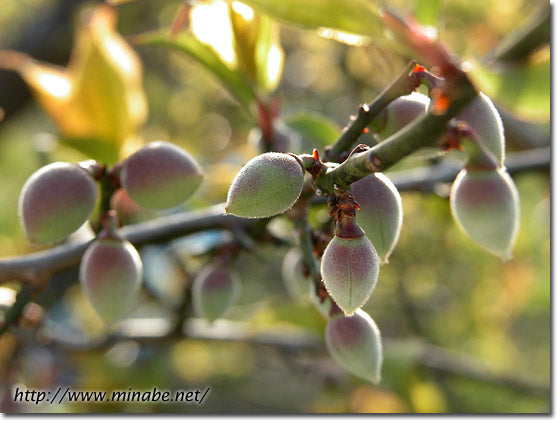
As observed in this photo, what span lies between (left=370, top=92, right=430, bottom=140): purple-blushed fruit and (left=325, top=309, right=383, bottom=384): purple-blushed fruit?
0.50 ft

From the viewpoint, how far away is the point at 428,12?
0.54 metres

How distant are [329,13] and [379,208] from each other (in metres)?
0.14

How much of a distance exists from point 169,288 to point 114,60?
0.68 metres

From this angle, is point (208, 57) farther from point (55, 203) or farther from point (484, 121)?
point (484, 121)

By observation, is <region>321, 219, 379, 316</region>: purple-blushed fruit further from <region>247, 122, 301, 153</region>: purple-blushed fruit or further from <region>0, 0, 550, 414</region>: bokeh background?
<region>247, 122, 301, 153</region>: purple-blushed fruit

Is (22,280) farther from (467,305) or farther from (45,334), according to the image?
(467,305)

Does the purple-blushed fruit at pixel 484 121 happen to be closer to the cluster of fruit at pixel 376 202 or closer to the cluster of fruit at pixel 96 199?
the cluster of fruit at pixel 376 202

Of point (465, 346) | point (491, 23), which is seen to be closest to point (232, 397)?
point (465, 346)

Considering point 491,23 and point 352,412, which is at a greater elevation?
point 491,23

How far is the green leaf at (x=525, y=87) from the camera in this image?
368mm

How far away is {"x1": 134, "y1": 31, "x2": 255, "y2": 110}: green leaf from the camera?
0.71 metres

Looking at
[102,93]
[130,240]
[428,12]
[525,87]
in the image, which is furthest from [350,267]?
[102,93]

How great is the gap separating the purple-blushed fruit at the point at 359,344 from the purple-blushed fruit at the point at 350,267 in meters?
0.09

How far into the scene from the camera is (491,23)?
2.14 metres
